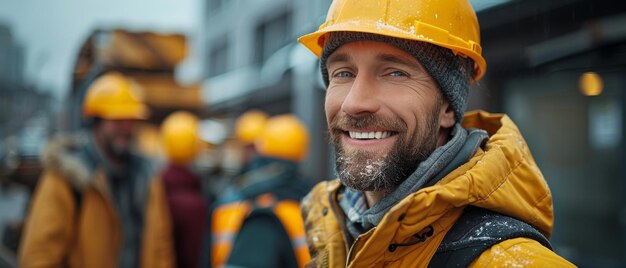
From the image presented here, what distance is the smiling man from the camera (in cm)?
128

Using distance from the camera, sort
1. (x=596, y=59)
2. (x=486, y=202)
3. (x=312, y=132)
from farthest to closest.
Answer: (x=312, y=132)
(x=596, y=59)
(x=486, y=202)

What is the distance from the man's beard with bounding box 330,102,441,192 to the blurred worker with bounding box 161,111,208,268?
2986mm

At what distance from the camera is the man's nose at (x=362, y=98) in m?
1.51

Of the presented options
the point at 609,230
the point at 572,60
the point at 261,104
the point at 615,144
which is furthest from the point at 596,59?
the point at 261,104

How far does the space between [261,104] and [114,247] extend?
8923 millimetres

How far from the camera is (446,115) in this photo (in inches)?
64.6

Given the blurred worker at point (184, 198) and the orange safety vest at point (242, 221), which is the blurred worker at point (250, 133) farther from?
the orange safety vest at point (242, 221)

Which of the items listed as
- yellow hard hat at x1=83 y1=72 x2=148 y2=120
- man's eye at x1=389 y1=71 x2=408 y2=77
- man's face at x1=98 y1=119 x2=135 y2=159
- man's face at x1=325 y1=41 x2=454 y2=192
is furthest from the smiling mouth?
yellow hard hat at x1=83 y1=72 x2=148 y2=120

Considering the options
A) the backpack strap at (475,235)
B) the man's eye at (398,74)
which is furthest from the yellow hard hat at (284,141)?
the backpack strap at (475,235)

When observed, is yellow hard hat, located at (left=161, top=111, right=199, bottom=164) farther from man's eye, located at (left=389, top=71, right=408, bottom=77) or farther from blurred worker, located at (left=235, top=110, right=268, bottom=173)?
man's eye, located at (left=389, top=71, right=408, bottom=77)

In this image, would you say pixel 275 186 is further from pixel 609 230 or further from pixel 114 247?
pixel 609 230

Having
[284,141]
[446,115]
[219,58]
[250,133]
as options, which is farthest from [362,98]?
[219,58]

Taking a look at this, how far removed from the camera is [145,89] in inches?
383

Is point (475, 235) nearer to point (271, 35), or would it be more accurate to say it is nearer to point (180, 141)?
point (180, 141)
